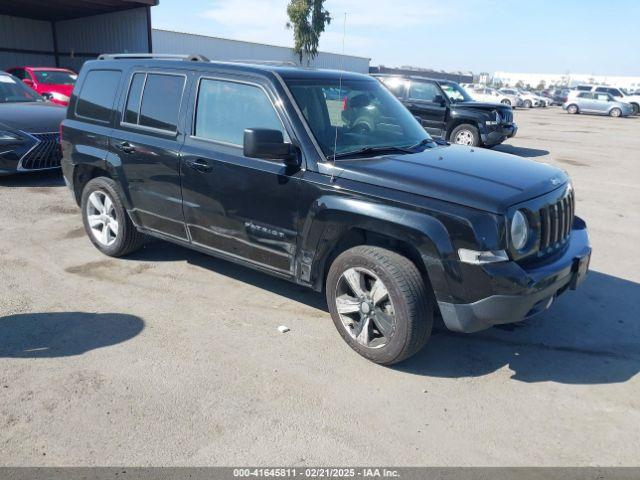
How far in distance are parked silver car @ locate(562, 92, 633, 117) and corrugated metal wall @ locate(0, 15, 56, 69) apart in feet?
111

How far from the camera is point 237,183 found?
4.14m

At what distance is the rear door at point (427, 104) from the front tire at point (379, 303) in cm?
1053

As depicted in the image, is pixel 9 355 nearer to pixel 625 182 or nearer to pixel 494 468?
pixel 494 468

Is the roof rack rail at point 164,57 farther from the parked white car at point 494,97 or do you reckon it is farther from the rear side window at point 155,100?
the parked white car at point 494,97

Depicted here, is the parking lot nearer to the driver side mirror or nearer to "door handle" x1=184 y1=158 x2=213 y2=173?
"door handle" x1=184 y1=158 x2=213 y2=173

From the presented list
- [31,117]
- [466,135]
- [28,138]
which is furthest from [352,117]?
[466,135]

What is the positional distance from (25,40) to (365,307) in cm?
2915

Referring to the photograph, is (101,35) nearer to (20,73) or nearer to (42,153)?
(20,73)

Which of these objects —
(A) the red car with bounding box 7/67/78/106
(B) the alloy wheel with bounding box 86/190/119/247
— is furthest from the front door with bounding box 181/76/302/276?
(A) the red car with bounding box 7/67/78/106

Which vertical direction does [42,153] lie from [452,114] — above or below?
below

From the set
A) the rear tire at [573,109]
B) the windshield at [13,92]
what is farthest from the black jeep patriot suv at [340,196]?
the rear tire at [573,109]

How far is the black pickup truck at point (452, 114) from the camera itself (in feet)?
43.1

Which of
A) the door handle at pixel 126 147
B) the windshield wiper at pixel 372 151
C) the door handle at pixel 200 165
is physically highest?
the windshield wiper at pixel 372 151

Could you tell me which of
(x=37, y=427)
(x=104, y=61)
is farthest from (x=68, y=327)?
(x=104, y=61)
